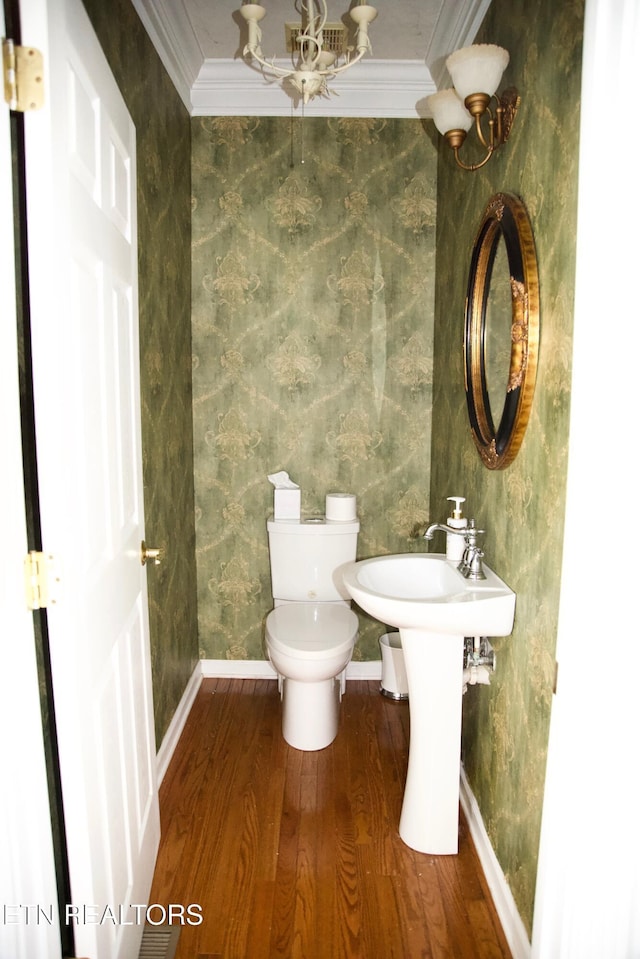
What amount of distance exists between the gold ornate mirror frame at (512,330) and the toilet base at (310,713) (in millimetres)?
1113

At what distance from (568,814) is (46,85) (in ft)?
4.80

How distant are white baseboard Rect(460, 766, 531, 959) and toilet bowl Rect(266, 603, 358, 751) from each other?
568 mm

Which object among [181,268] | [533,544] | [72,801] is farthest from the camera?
[181,268]

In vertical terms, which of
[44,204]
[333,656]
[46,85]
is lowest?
[333,656]

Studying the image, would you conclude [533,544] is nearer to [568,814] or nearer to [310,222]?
[568,814]

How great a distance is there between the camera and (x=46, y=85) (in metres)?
0.99

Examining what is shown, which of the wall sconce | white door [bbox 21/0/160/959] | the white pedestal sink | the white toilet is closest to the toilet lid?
the white toilet

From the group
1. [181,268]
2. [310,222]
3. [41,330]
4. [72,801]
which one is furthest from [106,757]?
[310,222]

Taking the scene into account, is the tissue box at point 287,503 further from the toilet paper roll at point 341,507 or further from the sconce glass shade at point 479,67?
the sconce glass shade at point 479,67

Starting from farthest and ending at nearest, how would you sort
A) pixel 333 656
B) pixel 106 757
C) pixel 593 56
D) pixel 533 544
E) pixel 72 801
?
pixel 333 656 → pixel 533 544 → pixel 106 757 → pixel 72 801 → pixel 593 56

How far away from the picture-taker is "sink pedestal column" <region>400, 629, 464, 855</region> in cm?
185

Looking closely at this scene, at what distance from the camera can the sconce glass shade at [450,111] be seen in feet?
6.36

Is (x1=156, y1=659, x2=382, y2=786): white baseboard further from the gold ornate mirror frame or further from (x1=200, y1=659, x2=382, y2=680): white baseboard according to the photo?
the gold ornate mirror frame

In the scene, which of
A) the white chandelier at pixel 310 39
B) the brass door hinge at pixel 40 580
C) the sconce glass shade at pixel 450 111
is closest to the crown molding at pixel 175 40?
the white chandelier at pixel 310 39
